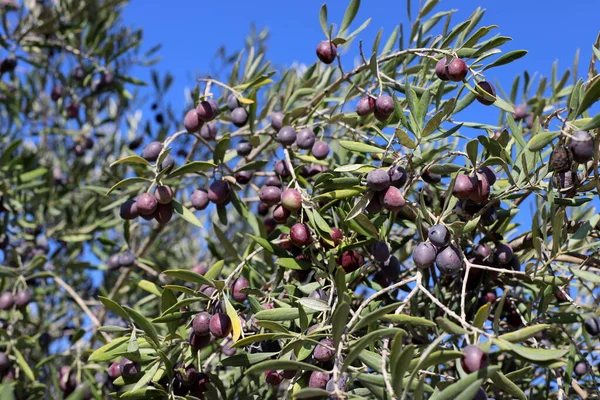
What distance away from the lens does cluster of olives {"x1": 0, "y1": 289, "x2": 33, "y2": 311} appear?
7.35ft

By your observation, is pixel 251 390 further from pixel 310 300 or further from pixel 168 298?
pixel 310 300

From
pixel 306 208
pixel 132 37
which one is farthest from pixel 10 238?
pixel 306 208

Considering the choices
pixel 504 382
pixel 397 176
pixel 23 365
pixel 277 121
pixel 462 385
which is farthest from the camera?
pixel 23 365

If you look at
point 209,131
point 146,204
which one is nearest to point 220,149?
point 146,204

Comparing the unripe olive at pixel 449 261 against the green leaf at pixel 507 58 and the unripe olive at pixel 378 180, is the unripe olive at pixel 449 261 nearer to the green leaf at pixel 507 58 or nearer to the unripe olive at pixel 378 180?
the unripe olive at pixel 378 180

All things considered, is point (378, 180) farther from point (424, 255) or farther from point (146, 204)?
point (146, 204)

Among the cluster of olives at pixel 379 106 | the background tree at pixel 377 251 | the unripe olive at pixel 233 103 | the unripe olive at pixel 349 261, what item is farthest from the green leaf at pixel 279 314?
the unripe olive at pixel 233 103

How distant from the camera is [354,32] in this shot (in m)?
1.81

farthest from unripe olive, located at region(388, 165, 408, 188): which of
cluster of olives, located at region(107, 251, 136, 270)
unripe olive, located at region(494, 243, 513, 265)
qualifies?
cluster of olives, located at region(107, 251, 136, 270)

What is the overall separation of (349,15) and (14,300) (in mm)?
1631

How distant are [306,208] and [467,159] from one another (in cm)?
40

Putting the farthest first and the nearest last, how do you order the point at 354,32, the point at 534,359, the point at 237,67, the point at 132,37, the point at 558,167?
Answer: the point at 132,37 → the point at 237,67 → the point at 354,32 → the point at 558,167 → the point at 534,359

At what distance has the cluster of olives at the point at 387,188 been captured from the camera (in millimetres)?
1294

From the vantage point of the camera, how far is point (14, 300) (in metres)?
2.26
